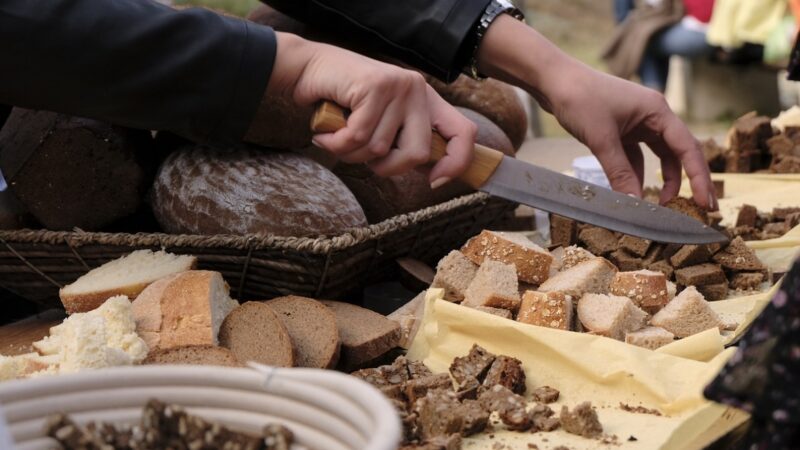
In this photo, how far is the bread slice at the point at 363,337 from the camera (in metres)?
1.72

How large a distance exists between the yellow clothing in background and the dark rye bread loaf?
17.3 ft

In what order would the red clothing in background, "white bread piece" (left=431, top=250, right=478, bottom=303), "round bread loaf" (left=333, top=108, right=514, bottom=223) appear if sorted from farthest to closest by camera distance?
the red clothing in background < "round bread loaf" (left=333, top=108, right=514, bottom=223) < "white bread piece" (left=431, top=250, right=478, bottom=303)

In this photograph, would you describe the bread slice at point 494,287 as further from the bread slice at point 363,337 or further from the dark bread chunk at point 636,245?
the dark bread chunk at point 636,245

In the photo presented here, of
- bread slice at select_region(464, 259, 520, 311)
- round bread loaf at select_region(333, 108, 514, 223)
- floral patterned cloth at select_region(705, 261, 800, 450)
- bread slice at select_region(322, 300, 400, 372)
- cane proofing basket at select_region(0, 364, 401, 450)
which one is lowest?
round bread loaf at select_region(333, 108, 514, 223)

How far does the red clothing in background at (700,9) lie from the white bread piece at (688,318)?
571 cm

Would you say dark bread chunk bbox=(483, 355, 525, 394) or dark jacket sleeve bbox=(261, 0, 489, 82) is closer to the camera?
dark bread chunk bbox=(483, 355, 525, 394)

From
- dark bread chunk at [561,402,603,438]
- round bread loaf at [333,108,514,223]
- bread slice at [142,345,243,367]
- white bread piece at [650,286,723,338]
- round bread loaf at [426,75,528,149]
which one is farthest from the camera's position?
round bread loaf at [426,75,528,149]

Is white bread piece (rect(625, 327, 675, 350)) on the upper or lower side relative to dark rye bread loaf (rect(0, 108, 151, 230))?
upper

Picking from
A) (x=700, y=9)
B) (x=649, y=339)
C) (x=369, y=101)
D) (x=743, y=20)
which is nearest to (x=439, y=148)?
(x=369, y=101)

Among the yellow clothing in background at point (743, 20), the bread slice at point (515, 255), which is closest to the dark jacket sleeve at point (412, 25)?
the bread slice at point (515, 255)

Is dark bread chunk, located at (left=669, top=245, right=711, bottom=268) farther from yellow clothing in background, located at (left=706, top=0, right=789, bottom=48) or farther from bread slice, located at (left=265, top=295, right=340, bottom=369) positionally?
yellow clothing in background, located at (left=706, top=0, right=789, bottom=48)

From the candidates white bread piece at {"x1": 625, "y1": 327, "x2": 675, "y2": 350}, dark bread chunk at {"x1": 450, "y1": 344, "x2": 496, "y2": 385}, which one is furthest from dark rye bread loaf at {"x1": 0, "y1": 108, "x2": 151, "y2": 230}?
white bread piece at {"x1": 625, "y1": 327, "x2": 675, "y2": 350}

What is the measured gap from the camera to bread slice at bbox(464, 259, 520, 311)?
1810 millimetres

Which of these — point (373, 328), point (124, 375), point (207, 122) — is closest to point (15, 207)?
point (207, 122)
